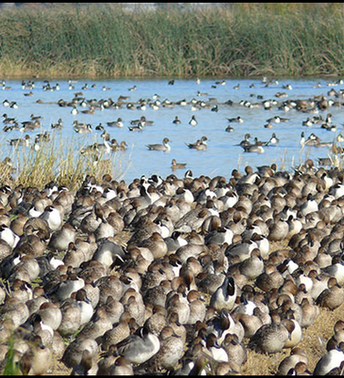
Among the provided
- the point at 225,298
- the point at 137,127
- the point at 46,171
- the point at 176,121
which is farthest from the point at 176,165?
the point at 225,298

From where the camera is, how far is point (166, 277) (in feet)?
30.1

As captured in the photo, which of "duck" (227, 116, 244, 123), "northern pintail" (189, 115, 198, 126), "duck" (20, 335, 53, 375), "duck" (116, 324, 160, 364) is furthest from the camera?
"duck" (227, 116, 244, 123)

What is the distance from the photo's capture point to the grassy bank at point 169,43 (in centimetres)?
3688

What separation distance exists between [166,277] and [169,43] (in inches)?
1155

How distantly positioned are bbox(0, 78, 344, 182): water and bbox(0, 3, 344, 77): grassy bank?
827 mm

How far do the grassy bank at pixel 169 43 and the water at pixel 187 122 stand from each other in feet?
2.71

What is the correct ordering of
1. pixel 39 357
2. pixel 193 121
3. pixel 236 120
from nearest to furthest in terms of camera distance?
pixel 39 357
pixel 193 121
pixel 236 120

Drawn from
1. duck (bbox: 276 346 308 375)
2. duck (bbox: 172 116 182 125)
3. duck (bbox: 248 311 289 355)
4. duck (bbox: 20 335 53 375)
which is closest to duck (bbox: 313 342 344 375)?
duck (bbox: 276 346 308 375)

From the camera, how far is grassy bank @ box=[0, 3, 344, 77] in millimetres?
36875

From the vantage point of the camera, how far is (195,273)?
31.6 ft

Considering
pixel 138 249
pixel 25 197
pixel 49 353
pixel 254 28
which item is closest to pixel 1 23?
pixel 254 28

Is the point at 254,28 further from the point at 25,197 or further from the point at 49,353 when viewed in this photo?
the point at 49,353

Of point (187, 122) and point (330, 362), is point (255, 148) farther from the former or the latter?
point (330, 362)

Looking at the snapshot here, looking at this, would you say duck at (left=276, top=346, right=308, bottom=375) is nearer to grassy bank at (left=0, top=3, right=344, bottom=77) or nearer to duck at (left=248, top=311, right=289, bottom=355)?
duck at (left=248, top=311, right=289, bottom=355)
